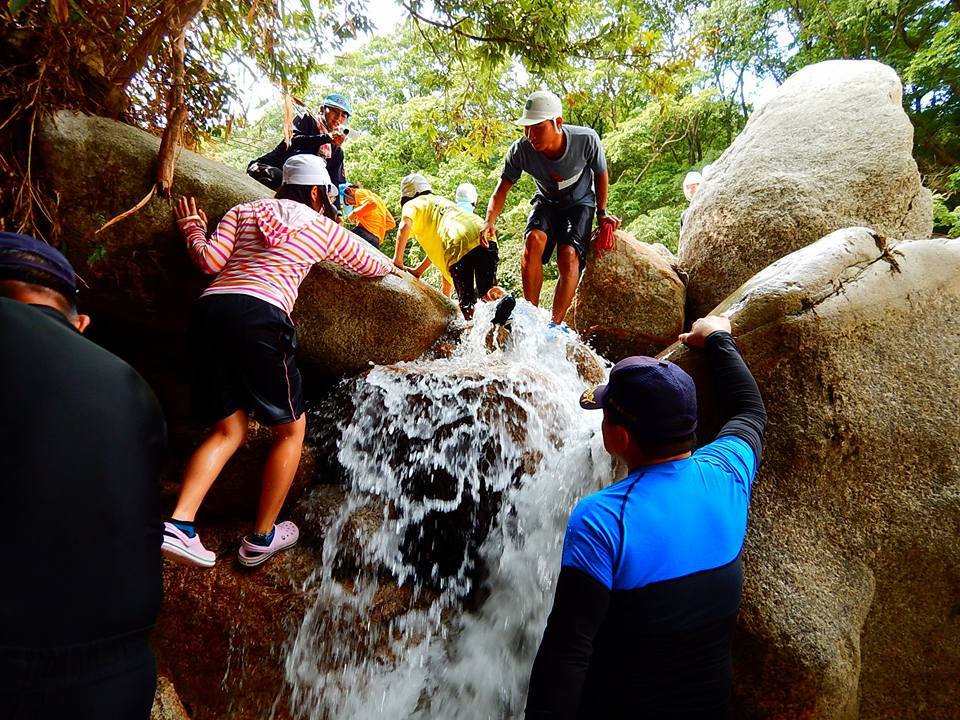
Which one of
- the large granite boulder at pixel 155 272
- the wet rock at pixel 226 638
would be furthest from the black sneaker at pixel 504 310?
the wet rock at pixel 226 638

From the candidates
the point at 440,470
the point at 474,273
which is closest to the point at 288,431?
the point at 440,470

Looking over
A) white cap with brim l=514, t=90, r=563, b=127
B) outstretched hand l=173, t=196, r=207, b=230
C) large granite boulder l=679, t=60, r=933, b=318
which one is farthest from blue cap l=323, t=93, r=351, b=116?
large granite boulder l=679, t=60, r=933, b=318

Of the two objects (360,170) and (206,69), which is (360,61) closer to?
(360,170)

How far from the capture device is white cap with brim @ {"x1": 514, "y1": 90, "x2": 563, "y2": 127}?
4.86 m

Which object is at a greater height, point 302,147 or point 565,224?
point 302,147

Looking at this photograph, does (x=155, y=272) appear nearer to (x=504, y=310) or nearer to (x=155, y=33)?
(x=155, y=33)

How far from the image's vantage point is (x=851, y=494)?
2533mm

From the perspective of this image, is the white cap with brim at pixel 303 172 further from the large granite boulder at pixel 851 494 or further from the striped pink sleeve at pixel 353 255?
the large granite boulder at pixel 851 494

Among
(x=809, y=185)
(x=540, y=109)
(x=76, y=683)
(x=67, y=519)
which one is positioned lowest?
(x=76, y=683)

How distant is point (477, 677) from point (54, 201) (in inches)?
172

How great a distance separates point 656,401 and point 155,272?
12.9 feet

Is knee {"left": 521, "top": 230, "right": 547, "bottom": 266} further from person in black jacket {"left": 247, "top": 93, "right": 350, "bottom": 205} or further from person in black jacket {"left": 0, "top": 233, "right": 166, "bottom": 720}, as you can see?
person in black jacket {"left": 0, "top": 233, "right": 166, "bottom": 720}

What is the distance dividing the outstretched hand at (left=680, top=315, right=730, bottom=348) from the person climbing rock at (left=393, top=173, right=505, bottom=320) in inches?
148

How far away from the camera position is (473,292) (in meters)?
6.58
